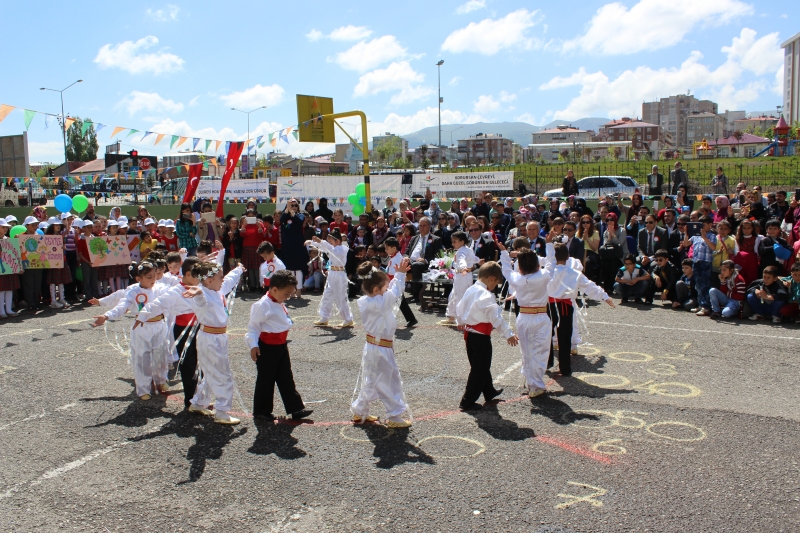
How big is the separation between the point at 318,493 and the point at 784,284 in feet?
28.9

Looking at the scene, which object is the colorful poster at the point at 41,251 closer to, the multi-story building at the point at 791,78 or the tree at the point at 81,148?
the tree at the point at 81,148

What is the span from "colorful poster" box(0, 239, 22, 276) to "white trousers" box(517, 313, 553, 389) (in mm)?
10397

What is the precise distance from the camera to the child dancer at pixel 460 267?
404 inches

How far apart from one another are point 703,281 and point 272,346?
8.30 m

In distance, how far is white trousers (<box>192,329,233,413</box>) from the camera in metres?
6.26

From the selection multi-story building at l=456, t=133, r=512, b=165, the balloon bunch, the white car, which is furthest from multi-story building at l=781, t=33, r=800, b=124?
the balloon bunch

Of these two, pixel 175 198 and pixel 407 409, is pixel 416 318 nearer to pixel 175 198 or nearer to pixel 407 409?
pixel 407 409

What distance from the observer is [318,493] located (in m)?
4.77

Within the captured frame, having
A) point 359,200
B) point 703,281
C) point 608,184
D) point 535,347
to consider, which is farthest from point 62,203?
point 608,184

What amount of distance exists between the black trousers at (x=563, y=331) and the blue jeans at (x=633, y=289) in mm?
4775

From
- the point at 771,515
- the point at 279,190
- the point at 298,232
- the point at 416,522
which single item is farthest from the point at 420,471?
Result: the point at 279,190

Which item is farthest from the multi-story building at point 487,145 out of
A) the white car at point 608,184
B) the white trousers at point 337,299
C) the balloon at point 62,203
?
the white trousers at point 337,299

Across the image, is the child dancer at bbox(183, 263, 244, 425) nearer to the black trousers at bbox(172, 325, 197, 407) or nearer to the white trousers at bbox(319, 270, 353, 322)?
the black trousers at bbox(172, 325, 197, 407)

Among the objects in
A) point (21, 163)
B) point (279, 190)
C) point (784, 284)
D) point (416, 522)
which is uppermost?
point (21, 163)
